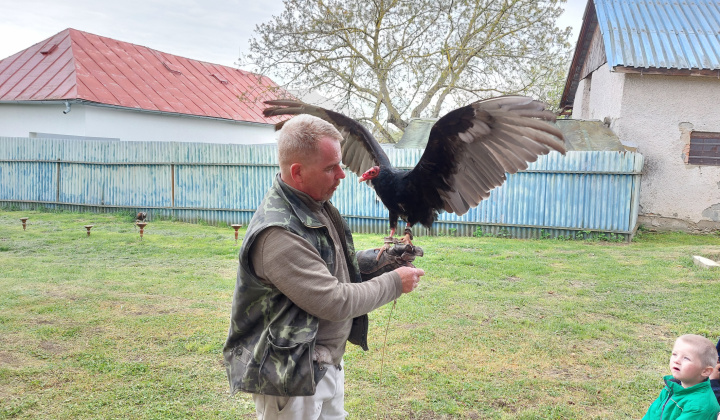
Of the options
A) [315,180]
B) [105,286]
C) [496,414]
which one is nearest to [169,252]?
[105,286]

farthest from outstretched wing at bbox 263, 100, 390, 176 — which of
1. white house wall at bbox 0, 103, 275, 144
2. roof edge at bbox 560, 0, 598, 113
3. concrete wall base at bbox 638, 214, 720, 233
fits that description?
white house wall at bbox 0, 103, 275, 144

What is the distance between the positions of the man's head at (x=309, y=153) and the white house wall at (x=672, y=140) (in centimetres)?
1142

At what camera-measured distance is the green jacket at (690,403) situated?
87.7 inches

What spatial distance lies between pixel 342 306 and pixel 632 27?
12834mm

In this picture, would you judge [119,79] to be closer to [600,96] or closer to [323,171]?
[600,96]

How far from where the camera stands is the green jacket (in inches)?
87.7

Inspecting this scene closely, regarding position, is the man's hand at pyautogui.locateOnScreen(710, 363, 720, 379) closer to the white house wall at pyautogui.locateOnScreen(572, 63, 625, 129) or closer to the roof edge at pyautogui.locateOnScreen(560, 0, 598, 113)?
the white house wall at pyautogui.locateOnScreen(572, 63, 625, 129)

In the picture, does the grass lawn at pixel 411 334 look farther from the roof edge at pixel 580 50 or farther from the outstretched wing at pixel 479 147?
the roof edge at pixel 580 50

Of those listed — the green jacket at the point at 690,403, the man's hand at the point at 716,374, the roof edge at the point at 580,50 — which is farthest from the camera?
the roof edge at the point at 580,50

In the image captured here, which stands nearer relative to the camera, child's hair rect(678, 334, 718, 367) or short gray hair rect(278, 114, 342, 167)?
short gray hair rect(278, 114, 342, 167)

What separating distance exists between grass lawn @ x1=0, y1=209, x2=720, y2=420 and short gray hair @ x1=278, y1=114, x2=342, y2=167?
1.36m

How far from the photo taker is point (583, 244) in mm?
9891

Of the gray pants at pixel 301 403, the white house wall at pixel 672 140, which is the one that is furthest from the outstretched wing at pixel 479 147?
the white house wall at pixel 672 140

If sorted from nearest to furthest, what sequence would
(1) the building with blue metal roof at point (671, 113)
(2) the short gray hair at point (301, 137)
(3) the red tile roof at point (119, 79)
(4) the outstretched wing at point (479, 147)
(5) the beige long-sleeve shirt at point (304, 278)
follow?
(5) the beige long-sleeve shirt at point (304, 278)
(2) the short gray hair at point (301, 137)
(4) the outstretched wing at point (479, 147)
(1) the building with blue metal roof at point (671, 113)
(3) the red tile roof at point (119, 79)
